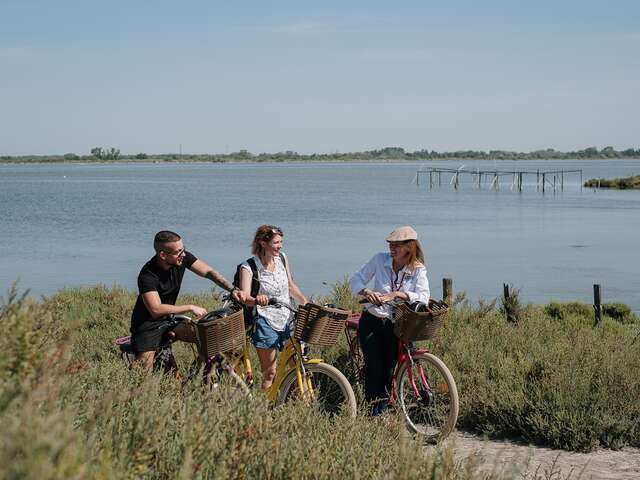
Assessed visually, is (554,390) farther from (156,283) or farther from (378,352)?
(156,283)

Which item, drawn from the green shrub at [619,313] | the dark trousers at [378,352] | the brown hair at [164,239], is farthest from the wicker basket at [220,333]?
the green shrub at [619,313]

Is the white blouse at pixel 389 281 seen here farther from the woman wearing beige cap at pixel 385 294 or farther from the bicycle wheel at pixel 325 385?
the bicycle wheel at pixel 325 385

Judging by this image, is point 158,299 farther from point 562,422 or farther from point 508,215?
point 508,215

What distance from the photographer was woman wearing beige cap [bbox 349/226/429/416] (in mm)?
7805

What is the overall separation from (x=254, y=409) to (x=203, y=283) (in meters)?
23.9

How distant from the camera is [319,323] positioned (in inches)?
292

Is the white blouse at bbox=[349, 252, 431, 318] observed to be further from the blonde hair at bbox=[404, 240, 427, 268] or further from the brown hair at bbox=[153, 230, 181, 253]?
the brown hair at bbox=[153, 230, 181, 253]

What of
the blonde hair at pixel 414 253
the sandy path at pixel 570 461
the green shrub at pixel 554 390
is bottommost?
the sandy path at pixel 570 461

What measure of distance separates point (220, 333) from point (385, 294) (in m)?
1.42


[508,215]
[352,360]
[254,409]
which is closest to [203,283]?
[352,360]

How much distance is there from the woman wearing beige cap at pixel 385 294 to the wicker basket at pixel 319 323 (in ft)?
1.32

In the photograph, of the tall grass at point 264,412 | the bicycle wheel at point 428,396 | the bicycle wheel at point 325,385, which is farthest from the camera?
the bicycle wheel at point 428,396

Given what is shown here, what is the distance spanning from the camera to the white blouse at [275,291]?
7.84 metres

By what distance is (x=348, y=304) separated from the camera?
42.3ft
